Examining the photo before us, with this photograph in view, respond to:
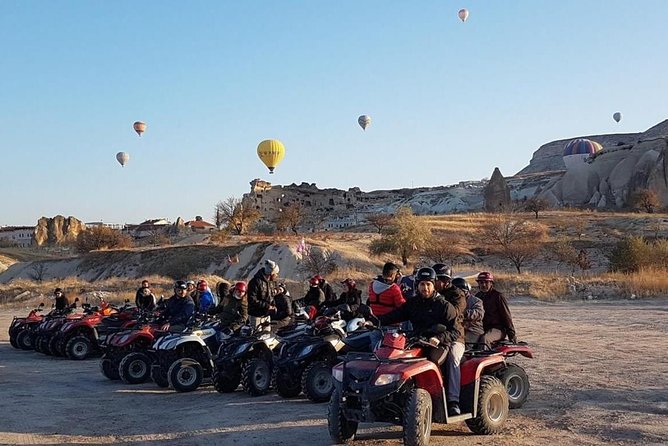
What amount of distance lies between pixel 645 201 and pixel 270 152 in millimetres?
46520

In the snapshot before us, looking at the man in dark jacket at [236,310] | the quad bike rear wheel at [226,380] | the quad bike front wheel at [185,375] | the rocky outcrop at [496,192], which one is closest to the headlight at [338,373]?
the quad bike rear wheel at [226,380]

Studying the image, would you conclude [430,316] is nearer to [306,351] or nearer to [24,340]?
[306,351]

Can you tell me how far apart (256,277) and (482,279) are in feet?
14.0

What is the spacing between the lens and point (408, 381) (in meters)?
7.73

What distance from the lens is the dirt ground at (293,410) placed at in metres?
8.66

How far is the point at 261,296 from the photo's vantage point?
12852 mm

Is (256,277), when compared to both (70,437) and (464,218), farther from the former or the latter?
(464,218)

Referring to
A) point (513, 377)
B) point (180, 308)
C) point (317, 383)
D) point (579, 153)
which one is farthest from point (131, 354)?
point (579, 153)

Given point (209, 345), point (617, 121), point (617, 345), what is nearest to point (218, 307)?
point (209, 345)

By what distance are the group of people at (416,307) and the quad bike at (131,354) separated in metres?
0.45

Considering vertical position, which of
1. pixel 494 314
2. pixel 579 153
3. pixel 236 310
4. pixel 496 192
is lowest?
pixel 494 314

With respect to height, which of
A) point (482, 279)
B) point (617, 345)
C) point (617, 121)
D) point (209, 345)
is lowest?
point (617, 345)

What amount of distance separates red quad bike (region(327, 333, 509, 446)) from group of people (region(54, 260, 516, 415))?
7.7 inches

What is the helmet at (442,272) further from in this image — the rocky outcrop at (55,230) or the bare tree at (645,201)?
the rocky outcrop at (55,230)
